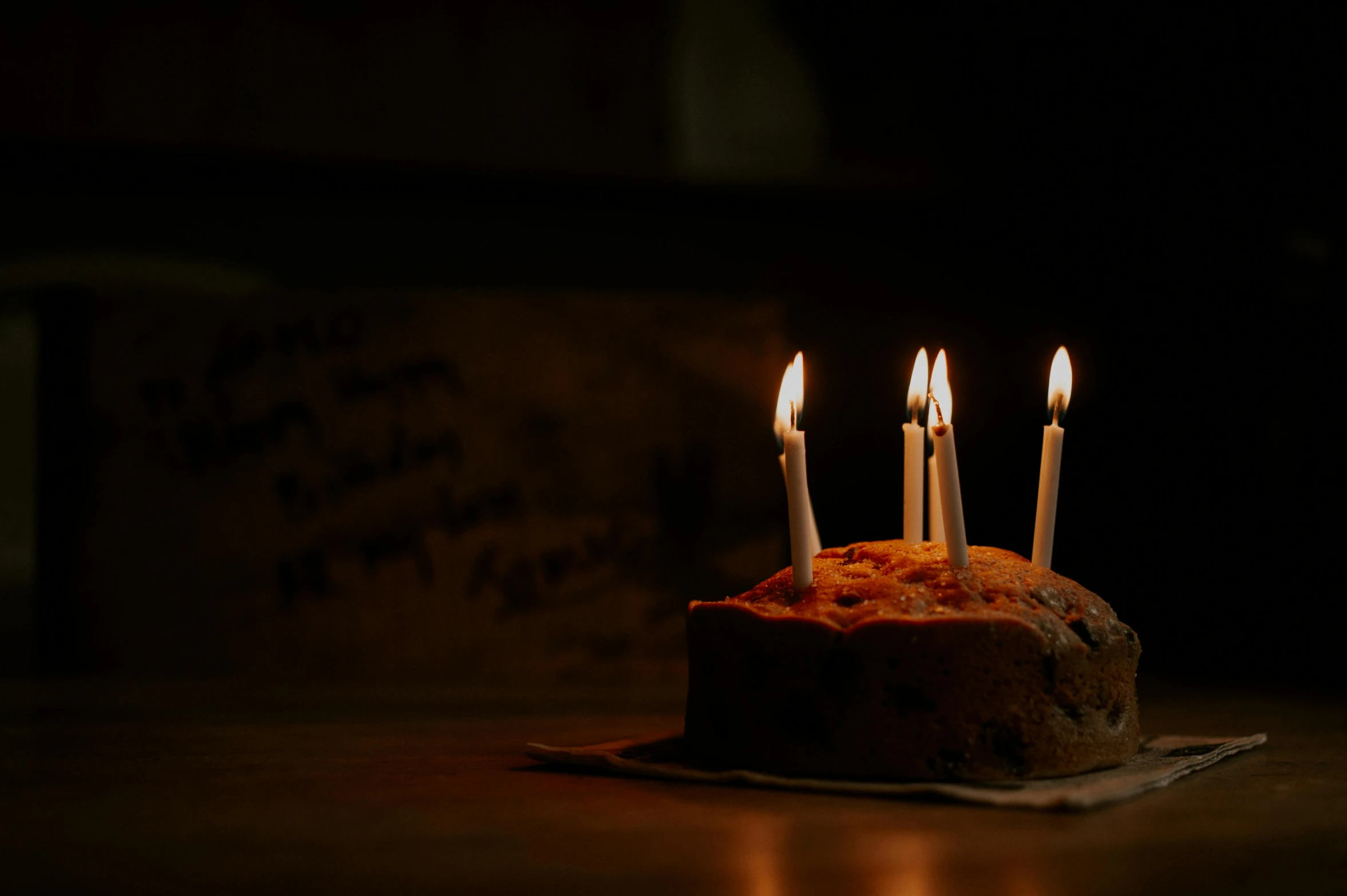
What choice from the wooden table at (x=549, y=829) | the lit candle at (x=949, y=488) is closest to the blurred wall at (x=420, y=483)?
the wooden table at (x=549, y=829)

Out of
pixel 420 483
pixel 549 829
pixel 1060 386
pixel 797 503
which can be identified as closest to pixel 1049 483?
pixel 1060 386

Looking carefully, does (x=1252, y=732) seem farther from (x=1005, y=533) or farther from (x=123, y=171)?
(x=123, y=171)

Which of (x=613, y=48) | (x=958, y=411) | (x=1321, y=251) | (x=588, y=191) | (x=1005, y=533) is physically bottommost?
A: (x=1005, y=533)

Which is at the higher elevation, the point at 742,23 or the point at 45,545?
the point at 742,23

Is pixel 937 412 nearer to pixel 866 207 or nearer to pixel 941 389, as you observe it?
pixel 941 389

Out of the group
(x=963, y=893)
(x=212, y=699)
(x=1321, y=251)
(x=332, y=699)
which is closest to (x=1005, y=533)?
(x=1321, y=251)

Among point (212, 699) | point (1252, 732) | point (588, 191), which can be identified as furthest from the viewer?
point (588, 191)

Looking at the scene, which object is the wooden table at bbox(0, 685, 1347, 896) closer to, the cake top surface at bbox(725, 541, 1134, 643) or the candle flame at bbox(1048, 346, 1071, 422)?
the cake top surface at bbox(725, 541, 1134, 643)
